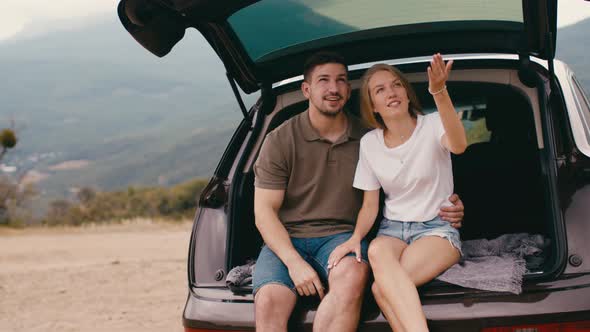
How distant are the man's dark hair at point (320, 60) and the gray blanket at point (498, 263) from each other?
0.99m

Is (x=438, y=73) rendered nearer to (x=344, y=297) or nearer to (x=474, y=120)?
(x=344, y=297)

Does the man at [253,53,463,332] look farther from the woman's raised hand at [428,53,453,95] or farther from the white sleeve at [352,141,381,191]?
the woman's raised hand at [428,53,453,95]

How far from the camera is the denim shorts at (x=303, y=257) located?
7.81 feet

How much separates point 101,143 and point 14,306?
143980 mm

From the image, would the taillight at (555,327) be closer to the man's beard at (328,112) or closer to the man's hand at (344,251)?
the man's hand at (344,251)

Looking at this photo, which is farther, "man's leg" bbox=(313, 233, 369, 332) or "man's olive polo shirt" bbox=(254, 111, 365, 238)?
"man's olive polo shirt" bbox=(254, 111, 365, 238)

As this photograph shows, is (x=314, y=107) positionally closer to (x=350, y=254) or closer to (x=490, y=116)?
(x=350, y=254)

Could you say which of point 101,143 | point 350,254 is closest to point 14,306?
point 350,254

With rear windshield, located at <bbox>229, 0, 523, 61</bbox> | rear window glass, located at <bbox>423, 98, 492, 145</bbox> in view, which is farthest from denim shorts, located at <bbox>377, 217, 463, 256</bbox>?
rear window glass, located at <bbox>423, 98, 492, 145</bbox>

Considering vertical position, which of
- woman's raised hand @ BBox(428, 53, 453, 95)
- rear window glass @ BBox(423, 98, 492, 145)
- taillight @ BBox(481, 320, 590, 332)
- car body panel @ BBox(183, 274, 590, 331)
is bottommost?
taillight @ BBox(481, 320, 590, 332)

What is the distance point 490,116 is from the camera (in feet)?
11.6

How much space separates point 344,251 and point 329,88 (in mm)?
761

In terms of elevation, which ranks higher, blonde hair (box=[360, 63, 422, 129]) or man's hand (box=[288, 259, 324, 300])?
blonde hair (box=[360, 63, 422, 129])

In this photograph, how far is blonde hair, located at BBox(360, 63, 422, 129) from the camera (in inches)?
110
